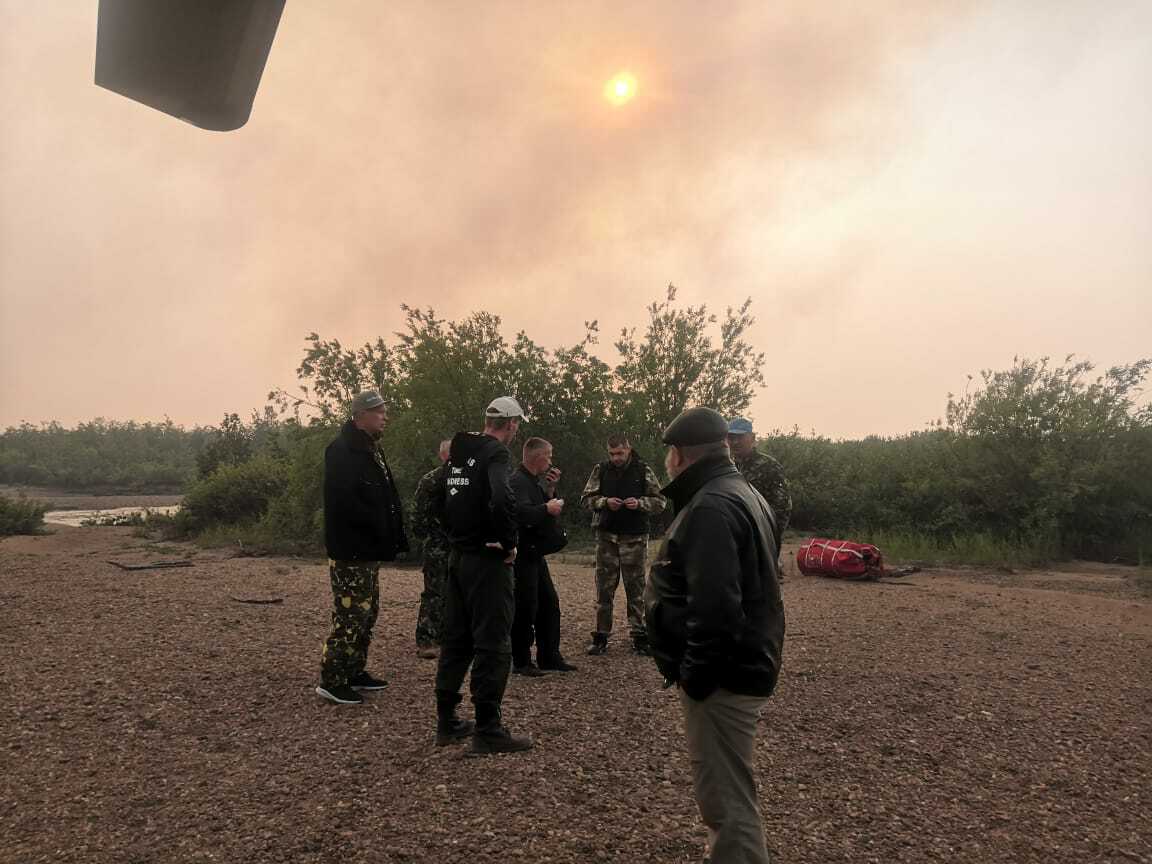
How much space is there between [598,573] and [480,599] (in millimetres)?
3038

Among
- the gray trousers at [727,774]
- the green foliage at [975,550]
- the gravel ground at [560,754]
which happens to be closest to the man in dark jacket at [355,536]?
the gravel ground at [560,754]

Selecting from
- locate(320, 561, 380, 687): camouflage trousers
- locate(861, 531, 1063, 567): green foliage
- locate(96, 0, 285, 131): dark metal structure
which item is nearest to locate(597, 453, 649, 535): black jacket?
locate(320, 561, 380, 687): camouflage trousers

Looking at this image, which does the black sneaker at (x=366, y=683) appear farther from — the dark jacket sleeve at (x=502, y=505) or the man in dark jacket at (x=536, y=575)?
the dark jacket sleeve at (x=502, y=505)

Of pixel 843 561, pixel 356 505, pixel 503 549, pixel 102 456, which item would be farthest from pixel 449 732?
pixel 102 456

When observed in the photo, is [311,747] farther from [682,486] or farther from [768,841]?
[682,486]

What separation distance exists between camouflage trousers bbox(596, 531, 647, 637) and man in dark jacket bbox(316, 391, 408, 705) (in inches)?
92.0

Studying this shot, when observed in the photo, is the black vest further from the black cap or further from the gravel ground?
the black cap

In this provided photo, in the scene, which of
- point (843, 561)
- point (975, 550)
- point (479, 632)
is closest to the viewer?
point (479, 632)

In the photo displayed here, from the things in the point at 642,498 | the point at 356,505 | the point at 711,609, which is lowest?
the point at 711,609

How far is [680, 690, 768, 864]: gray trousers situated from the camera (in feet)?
8.78

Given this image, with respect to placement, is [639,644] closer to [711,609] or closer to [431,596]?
[431,596]

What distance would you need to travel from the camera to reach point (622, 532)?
7359mm

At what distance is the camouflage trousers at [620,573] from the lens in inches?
289

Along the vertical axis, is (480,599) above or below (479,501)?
below
